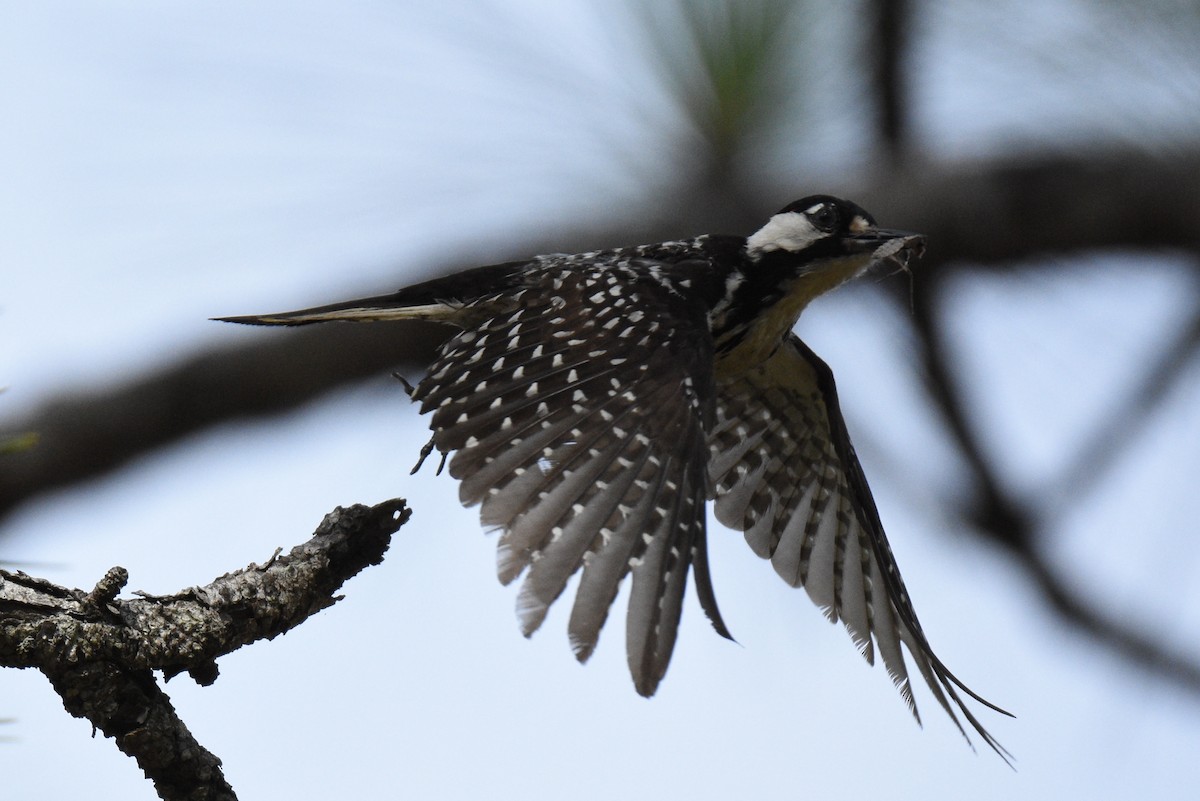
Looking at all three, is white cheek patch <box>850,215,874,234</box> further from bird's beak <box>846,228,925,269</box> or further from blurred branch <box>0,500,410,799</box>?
blurred branch <box>0,500,410,799</box>

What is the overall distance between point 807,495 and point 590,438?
1402 millimetres

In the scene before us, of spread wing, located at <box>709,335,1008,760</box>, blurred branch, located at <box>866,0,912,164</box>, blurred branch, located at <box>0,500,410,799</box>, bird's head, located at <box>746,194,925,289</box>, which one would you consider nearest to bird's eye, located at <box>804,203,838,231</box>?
bird's head, located at <box>746,194,925,289</box>

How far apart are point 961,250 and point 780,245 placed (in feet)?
2.53

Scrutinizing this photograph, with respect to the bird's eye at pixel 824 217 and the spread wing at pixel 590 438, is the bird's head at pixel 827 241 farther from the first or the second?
the spread wing at pixel 590 438

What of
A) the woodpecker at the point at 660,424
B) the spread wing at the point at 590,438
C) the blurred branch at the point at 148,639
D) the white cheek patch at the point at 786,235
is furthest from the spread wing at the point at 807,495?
the blurred branch at the point at 148,639

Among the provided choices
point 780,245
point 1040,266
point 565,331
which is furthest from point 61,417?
point 1040,266

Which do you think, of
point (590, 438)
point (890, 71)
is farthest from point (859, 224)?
point (590, 438)

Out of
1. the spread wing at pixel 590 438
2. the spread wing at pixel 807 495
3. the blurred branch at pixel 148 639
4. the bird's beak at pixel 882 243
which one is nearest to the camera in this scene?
the blurred branch at pixel 148 639

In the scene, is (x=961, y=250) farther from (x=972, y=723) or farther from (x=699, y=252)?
(x=972, y=723)

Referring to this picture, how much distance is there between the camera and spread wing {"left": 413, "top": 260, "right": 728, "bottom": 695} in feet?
8.39

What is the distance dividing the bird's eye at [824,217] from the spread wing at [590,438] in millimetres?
435

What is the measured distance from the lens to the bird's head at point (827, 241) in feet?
12.5

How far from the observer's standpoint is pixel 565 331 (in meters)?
3.41

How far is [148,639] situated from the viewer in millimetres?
2291
